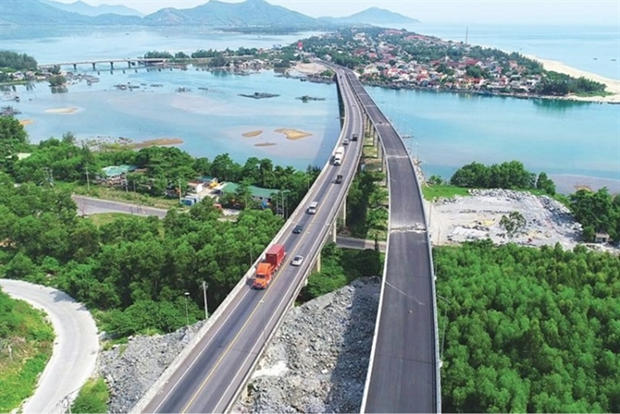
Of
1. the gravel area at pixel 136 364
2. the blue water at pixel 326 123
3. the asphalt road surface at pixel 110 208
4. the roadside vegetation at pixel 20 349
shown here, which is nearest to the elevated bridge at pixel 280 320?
the gravel area at pixel 136 364

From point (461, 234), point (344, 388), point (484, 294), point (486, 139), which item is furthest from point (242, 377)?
point (486, 139)

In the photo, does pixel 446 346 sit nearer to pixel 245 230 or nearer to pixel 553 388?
pixel 553 388

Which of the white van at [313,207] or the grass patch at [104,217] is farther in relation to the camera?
the grass patch at [104,217]

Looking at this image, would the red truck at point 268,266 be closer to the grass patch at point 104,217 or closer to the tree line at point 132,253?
the tree line at point 132,253

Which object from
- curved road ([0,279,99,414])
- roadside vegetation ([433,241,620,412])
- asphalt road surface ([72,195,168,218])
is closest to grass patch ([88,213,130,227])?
asphalt road surface ([72,195,168,218])

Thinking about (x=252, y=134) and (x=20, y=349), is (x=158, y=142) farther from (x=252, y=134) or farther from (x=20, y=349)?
(x=20, y=349)

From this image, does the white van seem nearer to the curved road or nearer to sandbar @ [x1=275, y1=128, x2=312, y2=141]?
the curved road

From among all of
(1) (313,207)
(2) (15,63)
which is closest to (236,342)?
(1) (313,207)
